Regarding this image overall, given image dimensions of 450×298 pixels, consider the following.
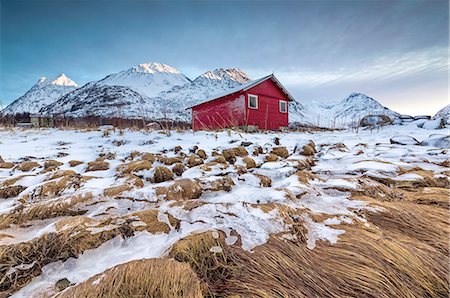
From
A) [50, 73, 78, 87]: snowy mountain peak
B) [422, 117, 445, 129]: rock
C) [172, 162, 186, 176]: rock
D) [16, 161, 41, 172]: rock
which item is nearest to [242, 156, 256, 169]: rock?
[172, 162, 186, 176]: rock

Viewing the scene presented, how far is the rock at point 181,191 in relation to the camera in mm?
2545

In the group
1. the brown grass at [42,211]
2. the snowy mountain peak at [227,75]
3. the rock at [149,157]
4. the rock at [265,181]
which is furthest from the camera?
the snowy mountain peak at [227,75]

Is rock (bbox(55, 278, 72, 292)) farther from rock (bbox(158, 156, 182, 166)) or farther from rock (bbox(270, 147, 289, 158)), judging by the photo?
rock (bbox(270, 147, 289, 158))

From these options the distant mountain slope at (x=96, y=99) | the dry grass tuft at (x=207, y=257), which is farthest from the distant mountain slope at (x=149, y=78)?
the dry grass tuft at (x=207, y=257)

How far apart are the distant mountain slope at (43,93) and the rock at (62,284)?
132 m

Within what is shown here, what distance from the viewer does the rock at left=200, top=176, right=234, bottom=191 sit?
2793 millimetres

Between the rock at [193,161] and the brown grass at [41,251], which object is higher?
the rock at [193,161]

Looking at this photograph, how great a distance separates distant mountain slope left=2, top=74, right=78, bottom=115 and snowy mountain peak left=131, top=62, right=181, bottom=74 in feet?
148

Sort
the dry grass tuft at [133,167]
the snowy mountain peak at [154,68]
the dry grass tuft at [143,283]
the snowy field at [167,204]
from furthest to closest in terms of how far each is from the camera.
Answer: the snowy mountain peak at [154,68] → the dry grass tuft at [133,167] → the snowy field at [167,204] → the dry grass tuft at [143,283]

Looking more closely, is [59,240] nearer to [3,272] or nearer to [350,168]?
[3,272]

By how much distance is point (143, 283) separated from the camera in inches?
45.7

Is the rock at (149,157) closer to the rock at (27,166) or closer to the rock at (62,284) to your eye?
the rock at (27,166)

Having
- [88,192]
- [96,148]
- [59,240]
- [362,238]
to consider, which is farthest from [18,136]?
[362,238]

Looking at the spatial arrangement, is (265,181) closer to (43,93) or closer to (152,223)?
(152,223)
